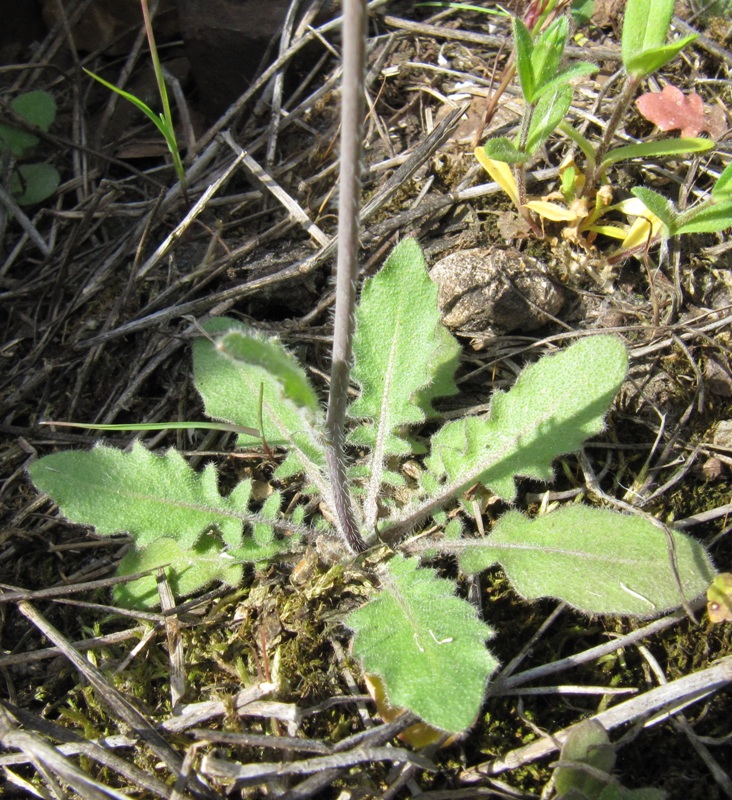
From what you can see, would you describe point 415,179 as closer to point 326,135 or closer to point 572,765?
point 326,135

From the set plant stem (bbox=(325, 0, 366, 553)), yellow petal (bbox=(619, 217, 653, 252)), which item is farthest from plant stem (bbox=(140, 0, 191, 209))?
yellow petal (bbox=(619, 217, 653, 252))

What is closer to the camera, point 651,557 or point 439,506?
point 651,557

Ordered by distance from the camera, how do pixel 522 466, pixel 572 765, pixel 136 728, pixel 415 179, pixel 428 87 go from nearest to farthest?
1. pixel 572 765
2. pixel 136 728
3. pixel 522 466
4. pixel 415 179
5. pixel 428 87

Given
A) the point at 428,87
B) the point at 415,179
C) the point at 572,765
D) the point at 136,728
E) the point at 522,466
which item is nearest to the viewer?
the point at 572,765

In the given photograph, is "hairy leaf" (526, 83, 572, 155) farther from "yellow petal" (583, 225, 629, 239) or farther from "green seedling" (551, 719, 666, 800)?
"green seedling" (551, 719, 666, 800)

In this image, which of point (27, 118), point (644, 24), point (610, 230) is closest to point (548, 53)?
point (644, 24)

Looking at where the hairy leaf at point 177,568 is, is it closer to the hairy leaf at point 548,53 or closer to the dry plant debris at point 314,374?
the dry plant debris at point 314,374

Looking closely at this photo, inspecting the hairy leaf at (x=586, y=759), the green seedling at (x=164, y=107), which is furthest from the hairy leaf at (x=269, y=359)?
the green seedling at (x=164, y=107)

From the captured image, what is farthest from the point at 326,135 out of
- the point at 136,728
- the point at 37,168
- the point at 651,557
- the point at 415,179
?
the point at 136,728
